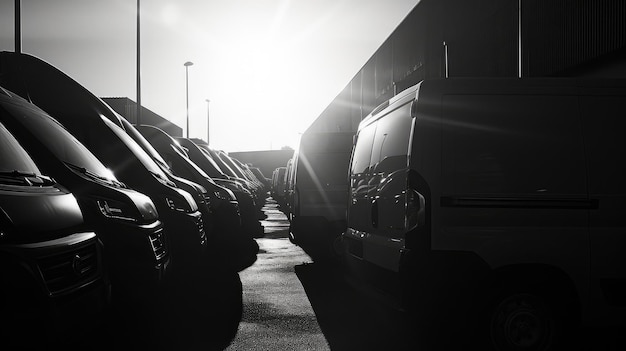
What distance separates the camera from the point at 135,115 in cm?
4831

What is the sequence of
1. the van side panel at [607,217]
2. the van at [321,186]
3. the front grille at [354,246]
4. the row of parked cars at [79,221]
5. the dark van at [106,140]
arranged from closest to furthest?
the row of parked cars at [79,221] → the van side panel at [607,217] → the front grille at [354,246] → the dark van at [106,140] → the van at [321,186]

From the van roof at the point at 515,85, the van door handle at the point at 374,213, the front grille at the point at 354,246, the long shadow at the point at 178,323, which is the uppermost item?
the van roof at the point at 515,85

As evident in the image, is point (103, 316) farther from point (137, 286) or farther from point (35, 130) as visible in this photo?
point (35, 130)

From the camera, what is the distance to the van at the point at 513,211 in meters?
4.23

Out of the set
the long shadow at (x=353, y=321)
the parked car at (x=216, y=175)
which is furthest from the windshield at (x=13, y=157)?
the parked car at (x=216, y=175)

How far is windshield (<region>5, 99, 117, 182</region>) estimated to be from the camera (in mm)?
4660

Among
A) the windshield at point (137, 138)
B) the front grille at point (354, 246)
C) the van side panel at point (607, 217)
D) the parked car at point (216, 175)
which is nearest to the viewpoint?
the van side panel at point (607, 217)

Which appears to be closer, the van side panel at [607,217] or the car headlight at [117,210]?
the van side panel at [607,217]

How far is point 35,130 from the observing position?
4.67 m

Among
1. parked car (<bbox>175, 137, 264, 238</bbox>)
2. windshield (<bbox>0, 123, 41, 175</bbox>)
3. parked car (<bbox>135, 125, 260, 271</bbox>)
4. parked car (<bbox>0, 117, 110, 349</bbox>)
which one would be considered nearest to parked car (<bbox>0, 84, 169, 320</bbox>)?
windshield (<bbox>0, 123, 41, 175</bbox>)

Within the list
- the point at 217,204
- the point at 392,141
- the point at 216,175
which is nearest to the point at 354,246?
the point at 392,141

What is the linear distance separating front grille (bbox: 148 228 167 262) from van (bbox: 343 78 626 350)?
185 cm

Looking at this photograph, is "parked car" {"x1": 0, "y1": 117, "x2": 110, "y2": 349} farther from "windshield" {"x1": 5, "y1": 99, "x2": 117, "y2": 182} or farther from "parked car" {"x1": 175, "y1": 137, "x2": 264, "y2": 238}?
"parked car" {"x1": 175, "y1": 137, "x2": 264, "y2": 238}

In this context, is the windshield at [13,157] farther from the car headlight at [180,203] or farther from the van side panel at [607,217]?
the van side panel at [607,217]
